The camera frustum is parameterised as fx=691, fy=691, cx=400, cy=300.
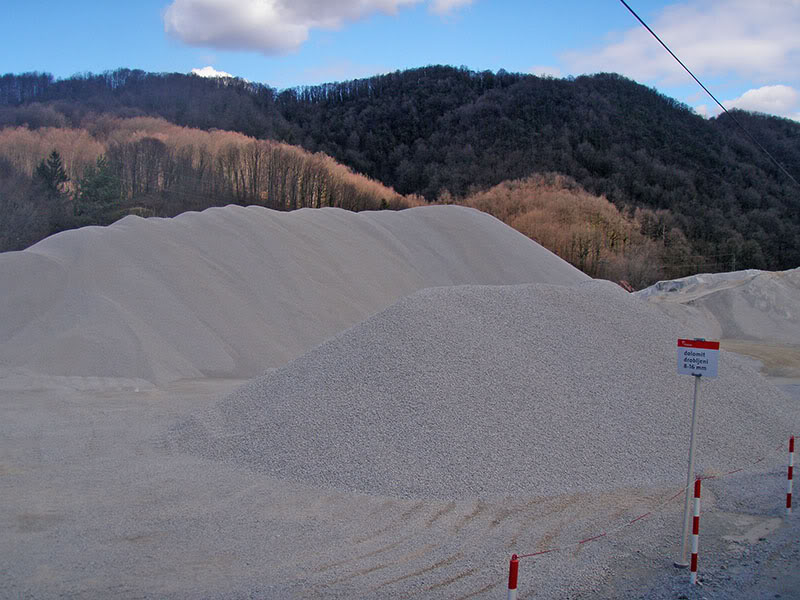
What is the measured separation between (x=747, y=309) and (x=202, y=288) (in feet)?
64.9

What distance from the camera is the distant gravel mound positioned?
14.0 metres

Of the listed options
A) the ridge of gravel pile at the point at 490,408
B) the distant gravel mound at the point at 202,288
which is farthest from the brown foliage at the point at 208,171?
the ridge of gravel pile at the point at 490,408

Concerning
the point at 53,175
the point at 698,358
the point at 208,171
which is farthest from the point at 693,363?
the point at 208,171

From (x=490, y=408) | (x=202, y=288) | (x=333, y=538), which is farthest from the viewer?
(x=202, y=288)

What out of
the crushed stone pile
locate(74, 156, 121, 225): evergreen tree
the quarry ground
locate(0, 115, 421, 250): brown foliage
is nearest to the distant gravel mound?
the crushed stone pile

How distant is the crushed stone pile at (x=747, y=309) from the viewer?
79.5ft

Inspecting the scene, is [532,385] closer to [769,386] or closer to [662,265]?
[769,386]

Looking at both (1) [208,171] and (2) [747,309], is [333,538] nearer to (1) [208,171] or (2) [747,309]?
(2) [747,309]

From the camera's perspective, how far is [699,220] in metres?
58.1

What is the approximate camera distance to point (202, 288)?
16359 millimetres

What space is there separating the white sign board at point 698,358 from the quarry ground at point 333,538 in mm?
1477

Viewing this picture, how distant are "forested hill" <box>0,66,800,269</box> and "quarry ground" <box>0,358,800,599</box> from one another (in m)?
49.8

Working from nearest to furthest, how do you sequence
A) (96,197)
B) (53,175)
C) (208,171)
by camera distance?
(96,197) < (53,175) < (208,171)

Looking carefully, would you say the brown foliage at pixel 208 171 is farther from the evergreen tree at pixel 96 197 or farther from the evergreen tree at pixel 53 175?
the evergreen tree at pixel 96 197
